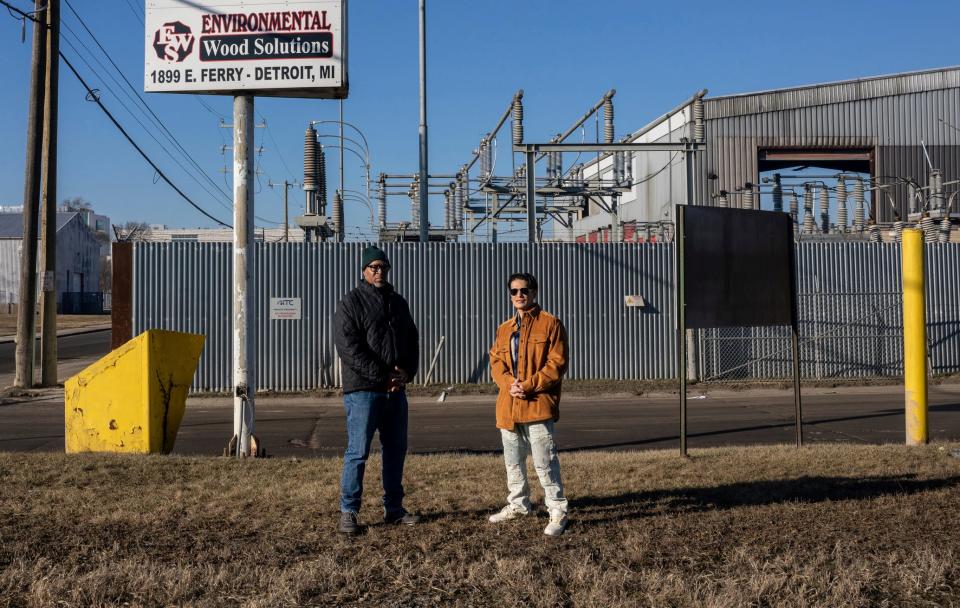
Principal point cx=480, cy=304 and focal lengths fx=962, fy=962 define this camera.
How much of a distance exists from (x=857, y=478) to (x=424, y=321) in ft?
40.9

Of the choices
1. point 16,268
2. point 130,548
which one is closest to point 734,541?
point 130,548

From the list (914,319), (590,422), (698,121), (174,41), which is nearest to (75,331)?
(698,121)

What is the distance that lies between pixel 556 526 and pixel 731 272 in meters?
4.53

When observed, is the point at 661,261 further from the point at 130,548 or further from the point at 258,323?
the point at 130,548

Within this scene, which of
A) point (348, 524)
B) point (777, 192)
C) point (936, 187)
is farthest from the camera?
point (777, 192)

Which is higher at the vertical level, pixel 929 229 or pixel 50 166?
pixel 50 166

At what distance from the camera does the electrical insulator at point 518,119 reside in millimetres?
21781

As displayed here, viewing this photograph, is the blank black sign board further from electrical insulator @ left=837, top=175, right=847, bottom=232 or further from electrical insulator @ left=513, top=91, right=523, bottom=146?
electrical insulator @ left=837, top=175, right=847, bottom=232

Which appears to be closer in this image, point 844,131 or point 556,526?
point 556,526

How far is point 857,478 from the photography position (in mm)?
7941

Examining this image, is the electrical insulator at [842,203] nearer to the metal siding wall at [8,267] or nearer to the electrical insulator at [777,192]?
the electrical insulator at [777,192]

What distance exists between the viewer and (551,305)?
19891mm

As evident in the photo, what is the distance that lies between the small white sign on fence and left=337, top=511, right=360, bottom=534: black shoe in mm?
13240

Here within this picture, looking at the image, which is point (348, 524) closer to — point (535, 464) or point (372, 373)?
point (372, 373)
